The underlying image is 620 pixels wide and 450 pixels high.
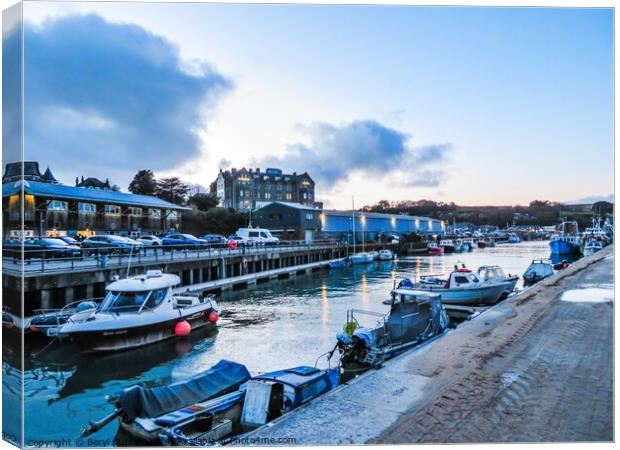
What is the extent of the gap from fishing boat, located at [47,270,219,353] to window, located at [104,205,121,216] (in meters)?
3.21

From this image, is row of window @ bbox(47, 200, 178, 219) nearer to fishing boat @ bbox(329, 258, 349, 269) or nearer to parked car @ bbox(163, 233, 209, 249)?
parked car @ bbox(163, 233, 209, 249)

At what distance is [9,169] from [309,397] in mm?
5949

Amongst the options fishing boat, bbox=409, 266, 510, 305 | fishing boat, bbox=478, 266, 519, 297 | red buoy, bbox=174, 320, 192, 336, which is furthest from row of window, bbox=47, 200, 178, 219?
fishing boat, bbox=478, 266, 519, 297

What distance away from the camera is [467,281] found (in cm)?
2097

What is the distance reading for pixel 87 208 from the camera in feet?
48.4

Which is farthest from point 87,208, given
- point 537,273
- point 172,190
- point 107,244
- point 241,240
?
point 172,190

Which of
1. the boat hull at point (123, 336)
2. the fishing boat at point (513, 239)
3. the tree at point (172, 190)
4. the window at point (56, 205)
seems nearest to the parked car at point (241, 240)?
the tree at point (172, 190)

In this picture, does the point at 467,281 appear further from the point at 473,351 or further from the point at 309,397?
the point at 309,397

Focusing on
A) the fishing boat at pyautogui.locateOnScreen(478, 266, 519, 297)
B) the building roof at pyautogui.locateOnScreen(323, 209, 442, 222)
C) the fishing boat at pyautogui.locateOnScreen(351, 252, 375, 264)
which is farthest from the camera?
the building roof at pyautogui.locateOnScreen(323, 209, 442, 222)

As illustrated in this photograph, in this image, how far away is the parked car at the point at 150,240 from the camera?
24653 mm

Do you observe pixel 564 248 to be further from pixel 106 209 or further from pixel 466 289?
pixel 106 209

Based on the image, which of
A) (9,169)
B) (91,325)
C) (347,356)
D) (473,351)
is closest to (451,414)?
(473,351)

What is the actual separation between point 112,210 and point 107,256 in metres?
4.60

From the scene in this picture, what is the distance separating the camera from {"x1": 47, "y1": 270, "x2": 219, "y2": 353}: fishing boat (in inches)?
494
